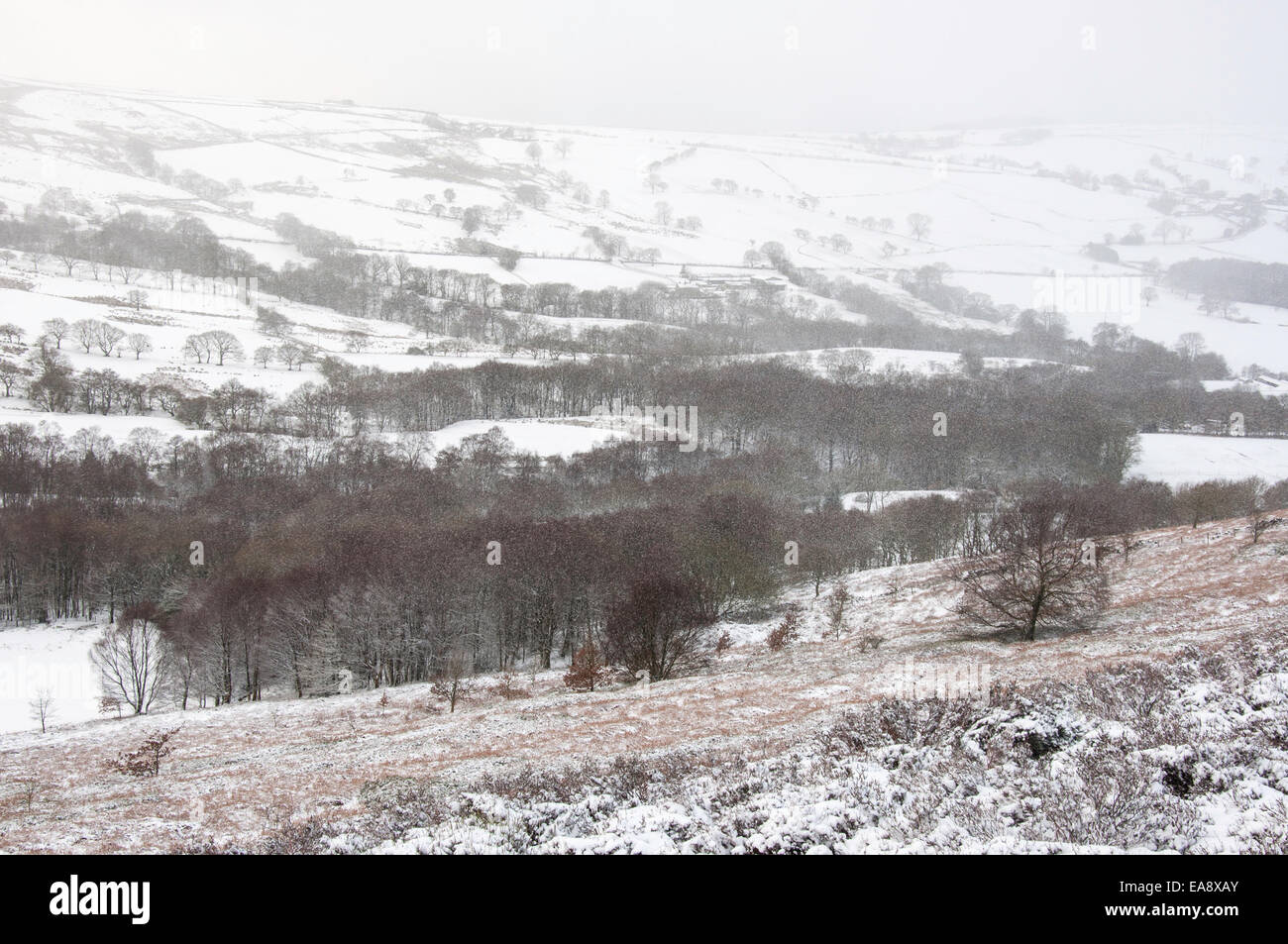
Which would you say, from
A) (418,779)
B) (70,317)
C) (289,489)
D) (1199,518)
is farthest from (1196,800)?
(70,317)

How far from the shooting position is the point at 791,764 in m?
14.0

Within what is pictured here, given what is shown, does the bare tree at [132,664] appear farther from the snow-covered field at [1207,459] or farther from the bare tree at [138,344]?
the snow-covered field at [1207,459]

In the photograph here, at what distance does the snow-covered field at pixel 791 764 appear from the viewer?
9.95 meters

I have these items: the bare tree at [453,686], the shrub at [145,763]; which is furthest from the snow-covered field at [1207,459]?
the shrub at [145,763]

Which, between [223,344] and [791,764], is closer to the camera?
[791,764]

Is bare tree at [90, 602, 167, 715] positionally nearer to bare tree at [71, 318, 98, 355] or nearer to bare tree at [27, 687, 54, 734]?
bare tree at [27, 687, 54, 734]

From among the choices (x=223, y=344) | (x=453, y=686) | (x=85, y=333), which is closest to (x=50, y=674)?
(x=453, y=686)

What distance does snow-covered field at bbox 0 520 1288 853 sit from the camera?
9945 mm

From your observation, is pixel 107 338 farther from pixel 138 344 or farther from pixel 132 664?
pixel 132 664

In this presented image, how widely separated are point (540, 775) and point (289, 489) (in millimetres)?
75991

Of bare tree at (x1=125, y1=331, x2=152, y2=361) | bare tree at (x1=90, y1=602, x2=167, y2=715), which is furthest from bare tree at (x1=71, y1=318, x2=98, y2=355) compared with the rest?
bare tree at (x1=90, y1=602, x2=167, y2=715)

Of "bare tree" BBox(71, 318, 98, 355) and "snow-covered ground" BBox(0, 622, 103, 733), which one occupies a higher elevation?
"bare tree" BBox(71, 318, 98, 355)

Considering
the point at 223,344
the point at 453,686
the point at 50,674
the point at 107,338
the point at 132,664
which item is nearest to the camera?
the point at 453,686

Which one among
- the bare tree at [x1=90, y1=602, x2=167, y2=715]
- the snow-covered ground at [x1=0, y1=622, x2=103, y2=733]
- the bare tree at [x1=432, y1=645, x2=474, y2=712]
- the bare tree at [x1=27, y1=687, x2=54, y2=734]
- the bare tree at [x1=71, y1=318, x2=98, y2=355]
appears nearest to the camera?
the bare tree at [x1=432, y1=645, x2=474, y2=712]
